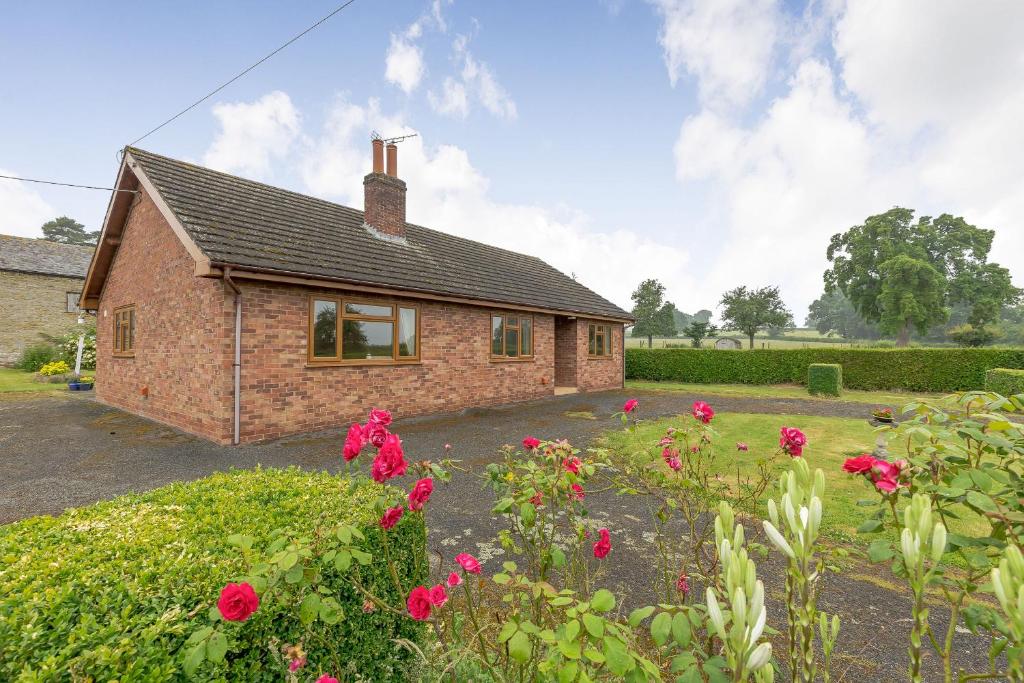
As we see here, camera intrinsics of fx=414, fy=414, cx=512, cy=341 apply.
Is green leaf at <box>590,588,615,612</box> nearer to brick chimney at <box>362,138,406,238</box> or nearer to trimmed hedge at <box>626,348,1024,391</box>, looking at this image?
Result: brick chimney at <box>362,138,406,238</box>

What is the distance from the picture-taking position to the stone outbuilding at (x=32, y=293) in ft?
74.6

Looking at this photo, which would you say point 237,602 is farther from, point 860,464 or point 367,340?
point 367,340

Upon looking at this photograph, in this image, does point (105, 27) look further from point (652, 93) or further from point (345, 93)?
point (652, 93)

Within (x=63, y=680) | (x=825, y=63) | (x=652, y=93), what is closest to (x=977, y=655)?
(x=63, y=680)

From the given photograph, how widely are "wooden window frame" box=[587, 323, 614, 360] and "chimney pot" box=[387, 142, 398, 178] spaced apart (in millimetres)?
9051

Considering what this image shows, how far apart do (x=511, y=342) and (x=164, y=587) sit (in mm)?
11833

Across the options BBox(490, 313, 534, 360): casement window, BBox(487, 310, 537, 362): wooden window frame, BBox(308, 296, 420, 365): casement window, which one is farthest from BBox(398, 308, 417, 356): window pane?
BBox(490, 313, 534, 360): casement window

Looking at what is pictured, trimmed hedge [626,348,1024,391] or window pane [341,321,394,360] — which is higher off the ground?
window pane [341,321,394,360]

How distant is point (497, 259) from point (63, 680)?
1614 cm

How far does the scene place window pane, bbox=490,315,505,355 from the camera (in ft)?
41.2

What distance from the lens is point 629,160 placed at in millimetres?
16641

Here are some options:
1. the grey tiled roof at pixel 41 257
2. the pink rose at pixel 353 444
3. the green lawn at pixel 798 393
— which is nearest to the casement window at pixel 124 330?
the pink rose at pixel 353 444

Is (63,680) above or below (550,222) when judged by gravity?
below

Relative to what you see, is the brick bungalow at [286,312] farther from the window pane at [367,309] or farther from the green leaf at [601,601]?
the green leaf at [601,601]
